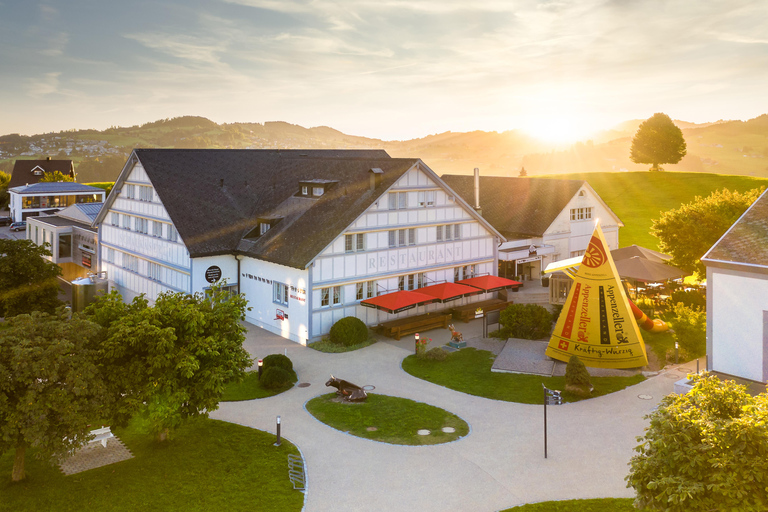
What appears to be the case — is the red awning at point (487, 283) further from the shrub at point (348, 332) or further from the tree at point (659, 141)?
the tree at point (659, 141)

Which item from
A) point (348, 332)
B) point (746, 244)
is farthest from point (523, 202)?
point (746, 244)

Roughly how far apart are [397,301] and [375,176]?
8556 millimetres

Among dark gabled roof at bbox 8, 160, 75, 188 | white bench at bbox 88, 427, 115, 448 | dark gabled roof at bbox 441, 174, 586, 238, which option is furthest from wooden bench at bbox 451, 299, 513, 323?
dark gabled roof at bbox 8, 160, 75, 188

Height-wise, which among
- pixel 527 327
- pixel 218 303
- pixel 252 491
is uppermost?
pixel 218 303

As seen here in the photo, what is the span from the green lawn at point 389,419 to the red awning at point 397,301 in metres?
9.15

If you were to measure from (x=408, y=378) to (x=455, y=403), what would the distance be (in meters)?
3.88

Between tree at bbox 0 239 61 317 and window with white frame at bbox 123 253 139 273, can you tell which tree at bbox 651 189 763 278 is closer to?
window with white frame at bbox 123 253 139 273

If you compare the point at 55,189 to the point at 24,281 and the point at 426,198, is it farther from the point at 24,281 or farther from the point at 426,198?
the point at 426,198

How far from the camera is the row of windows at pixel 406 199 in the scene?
39688 mm

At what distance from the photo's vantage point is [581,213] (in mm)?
58344

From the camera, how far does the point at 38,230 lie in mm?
59406

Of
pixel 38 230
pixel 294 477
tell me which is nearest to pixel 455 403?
pixel 294 477

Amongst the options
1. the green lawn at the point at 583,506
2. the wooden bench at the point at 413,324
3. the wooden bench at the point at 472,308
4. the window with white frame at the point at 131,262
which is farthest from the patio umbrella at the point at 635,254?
the window with white frame at the point at 131,262

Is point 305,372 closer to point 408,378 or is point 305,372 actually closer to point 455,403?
point 408,378
